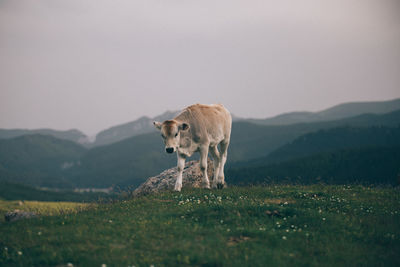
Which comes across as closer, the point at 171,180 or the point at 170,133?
the point at 170,133

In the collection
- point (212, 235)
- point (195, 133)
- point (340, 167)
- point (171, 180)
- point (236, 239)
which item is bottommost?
point (340, 167)

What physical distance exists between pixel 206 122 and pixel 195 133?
102 centimetres

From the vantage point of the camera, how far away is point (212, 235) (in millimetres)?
11258

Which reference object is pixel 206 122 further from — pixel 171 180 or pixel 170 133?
pixel 171 180

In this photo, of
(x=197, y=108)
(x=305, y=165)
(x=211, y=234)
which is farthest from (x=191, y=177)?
(x=305, y=165)

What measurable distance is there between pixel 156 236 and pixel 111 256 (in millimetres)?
1906

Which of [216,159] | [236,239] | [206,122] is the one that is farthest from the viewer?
[216,159]

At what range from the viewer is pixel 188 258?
9391 millimetres

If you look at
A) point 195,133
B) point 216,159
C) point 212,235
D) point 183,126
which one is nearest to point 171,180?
point 216,159

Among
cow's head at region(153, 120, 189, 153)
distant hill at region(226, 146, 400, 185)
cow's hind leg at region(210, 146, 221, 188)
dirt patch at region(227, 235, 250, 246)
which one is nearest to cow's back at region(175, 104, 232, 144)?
cow's hind leg at region(210, 146, 221, 188)

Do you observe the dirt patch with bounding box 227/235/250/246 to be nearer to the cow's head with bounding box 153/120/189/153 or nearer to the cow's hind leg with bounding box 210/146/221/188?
the cow's head with bounding box 153/120/189/153

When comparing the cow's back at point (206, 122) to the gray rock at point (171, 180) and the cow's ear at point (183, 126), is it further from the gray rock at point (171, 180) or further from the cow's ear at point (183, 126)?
the gray rock at point (171, 180)

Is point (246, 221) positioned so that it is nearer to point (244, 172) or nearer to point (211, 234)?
point (211, 234)

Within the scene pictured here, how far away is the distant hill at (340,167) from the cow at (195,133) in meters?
→ 130
